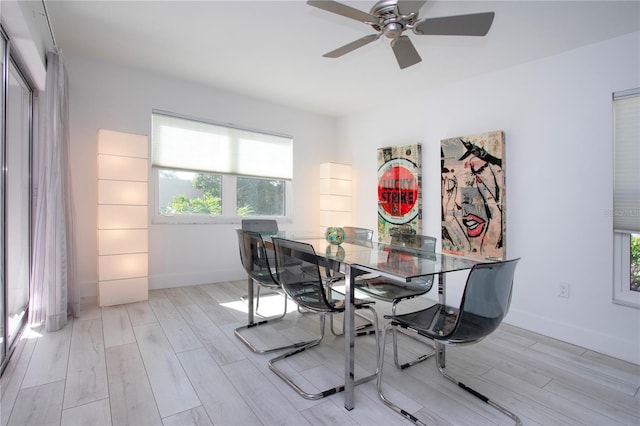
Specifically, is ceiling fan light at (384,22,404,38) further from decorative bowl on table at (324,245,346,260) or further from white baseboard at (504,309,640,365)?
white baseboard at (504,309,640,365)

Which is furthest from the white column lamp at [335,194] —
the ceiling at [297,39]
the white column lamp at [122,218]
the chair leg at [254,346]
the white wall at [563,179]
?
Result: the white column lamp at [122,218]

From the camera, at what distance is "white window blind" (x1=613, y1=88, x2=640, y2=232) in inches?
99.0

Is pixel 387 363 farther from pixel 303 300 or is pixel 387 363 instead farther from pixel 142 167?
pixel 142 167

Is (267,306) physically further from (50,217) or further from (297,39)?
(297,39)

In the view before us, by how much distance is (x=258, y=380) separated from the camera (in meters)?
1.99

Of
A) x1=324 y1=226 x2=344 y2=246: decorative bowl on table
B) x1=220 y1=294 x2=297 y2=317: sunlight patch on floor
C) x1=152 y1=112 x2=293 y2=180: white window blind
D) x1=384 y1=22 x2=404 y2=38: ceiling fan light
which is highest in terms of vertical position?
x1=384 y1=22 x2=404 y2=38: ceiling fan light

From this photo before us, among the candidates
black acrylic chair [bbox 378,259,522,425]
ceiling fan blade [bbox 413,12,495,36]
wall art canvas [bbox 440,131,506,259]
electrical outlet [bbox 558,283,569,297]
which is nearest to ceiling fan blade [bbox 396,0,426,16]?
ceiling fan blade [bbox 413,12,495,36]

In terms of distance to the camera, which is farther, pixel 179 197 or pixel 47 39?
pixel 179 197

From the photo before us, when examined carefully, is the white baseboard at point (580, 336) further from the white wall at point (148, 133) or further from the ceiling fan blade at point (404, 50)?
the white wall at point (148, 133)

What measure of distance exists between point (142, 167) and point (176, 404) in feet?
8.30

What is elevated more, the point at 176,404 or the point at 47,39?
the point at 47,39

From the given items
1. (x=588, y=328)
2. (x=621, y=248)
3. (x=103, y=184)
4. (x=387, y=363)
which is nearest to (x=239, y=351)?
(x=387, y=363)

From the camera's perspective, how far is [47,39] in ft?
8.84

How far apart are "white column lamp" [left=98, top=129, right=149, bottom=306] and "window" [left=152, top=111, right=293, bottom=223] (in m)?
0.50
